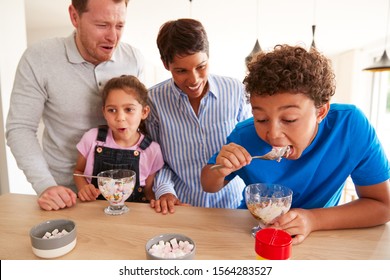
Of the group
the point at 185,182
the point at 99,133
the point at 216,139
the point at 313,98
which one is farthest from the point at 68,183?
the point at 313,98

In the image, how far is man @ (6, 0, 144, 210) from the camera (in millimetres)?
1337

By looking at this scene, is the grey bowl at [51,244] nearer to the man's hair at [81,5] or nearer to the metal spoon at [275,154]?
the metal spoon at [275,154]

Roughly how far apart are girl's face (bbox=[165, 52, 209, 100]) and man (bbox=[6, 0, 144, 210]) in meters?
0.34

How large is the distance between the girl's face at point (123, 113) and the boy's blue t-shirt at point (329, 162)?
19.8 inches

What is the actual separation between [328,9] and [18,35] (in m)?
3.60

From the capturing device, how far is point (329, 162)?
41.4 inches

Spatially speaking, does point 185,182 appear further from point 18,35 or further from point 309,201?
point 18,35

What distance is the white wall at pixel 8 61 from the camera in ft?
7.98

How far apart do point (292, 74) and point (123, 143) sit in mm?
905

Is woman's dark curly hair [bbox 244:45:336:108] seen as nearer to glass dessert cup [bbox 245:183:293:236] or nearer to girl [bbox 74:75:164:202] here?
glass dessert cup [bbox 245:183:293:236]

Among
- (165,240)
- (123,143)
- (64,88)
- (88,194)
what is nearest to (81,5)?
(64,88)

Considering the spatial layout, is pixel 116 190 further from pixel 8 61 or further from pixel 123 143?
pixel 8 61

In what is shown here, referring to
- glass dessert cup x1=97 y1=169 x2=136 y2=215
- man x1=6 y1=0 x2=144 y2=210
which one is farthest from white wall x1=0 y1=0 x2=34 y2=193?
glass dessert cup x1=97 y1=169 x2=136 y2=215
